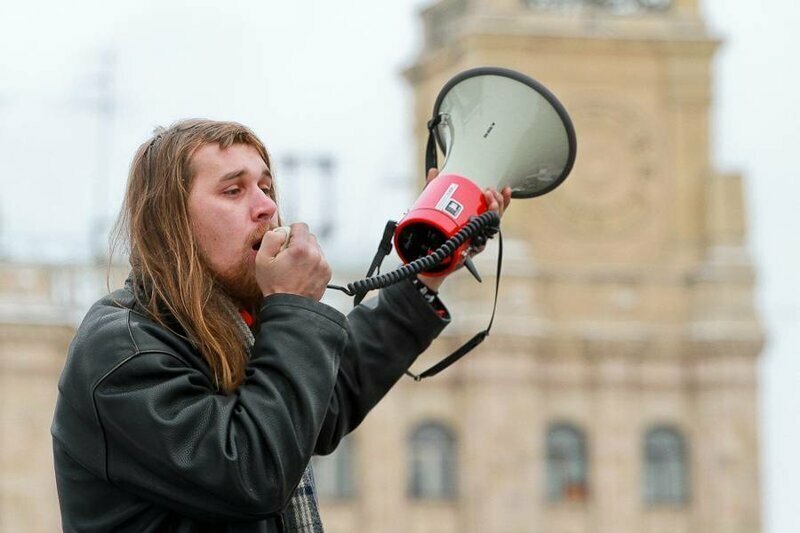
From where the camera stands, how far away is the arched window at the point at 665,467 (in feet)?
115

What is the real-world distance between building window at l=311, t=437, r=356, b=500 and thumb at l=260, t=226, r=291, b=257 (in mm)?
31640

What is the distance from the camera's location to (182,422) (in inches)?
121

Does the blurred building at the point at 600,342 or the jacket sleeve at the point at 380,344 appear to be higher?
the jacket sleeve at the point at 380,344

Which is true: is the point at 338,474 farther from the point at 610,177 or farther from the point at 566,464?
the point at 610,177

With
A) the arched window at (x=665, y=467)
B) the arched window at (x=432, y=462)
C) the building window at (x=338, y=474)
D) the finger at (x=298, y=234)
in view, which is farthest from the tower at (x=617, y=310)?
the finger at (x=298, y=234)

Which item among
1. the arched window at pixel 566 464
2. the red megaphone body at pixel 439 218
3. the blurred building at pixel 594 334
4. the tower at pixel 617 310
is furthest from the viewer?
the arched window at pixel 566 464

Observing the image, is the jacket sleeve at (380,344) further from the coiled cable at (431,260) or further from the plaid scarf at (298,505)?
the plaid scarf at (298,505)

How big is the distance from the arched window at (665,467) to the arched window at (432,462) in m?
3.46

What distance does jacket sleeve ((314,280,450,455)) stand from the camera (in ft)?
12.3

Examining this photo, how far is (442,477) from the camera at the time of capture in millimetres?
35000

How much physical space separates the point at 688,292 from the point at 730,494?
3722 millimetres

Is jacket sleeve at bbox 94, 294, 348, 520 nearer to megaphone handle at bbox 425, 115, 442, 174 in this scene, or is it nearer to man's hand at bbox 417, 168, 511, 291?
man's hand at bbox 417, 168, 511, 291

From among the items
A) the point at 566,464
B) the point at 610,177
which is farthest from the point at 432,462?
the point at 610,177

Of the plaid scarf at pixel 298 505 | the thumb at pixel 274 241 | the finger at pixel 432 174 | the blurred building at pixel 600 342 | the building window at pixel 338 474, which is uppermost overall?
the finger at pixel 432 174
